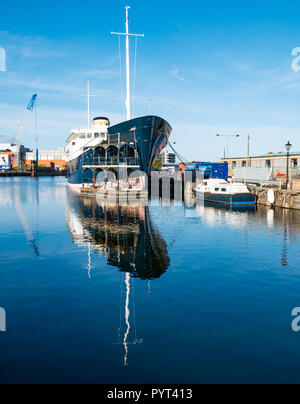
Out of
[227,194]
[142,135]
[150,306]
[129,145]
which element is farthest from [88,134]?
[150,306]

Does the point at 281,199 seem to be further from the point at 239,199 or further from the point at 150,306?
the point at 150,306

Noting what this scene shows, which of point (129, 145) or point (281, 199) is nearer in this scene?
point (281, 199)

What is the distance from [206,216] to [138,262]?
62.3 feet

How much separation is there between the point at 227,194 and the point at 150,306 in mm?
33227

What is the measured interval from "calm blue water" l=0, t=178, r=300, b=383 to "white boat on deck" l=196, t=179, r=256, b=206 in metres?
16.2

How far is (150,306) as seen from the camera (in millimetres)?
12617

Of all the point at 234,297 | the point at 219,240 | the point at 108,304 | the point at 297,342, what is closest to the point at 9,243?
the point at 108,304

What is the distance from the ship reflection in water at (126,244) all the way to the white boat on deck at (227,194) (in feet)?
36.2

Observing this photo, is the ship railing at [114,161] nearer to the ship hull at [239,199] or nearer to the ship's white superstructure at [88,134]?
the ship's white superstructure at [88,134]

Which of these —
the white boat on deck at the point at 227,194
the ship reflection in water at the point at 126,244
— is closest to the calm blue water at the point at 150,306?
the ship reflection in water at the point at 126,244

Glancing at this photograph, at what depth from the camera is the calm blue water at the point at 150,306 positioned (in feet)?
28.4

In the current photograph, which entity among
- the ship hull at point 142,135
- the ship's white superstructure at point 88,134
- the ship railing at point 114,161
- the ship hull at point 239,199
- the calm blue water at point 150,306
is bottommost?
the calm blue water at point 150,306

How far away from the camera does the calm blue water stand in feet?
28.4

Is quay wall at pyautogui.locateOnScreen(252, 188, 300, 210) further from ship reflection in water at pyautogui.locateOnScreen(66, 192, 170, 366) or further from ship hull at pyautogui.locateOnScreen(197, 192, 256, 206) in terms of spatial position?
ship reflection in water at pyautogui.locateOnScreen(66, 192, 170, 366)
